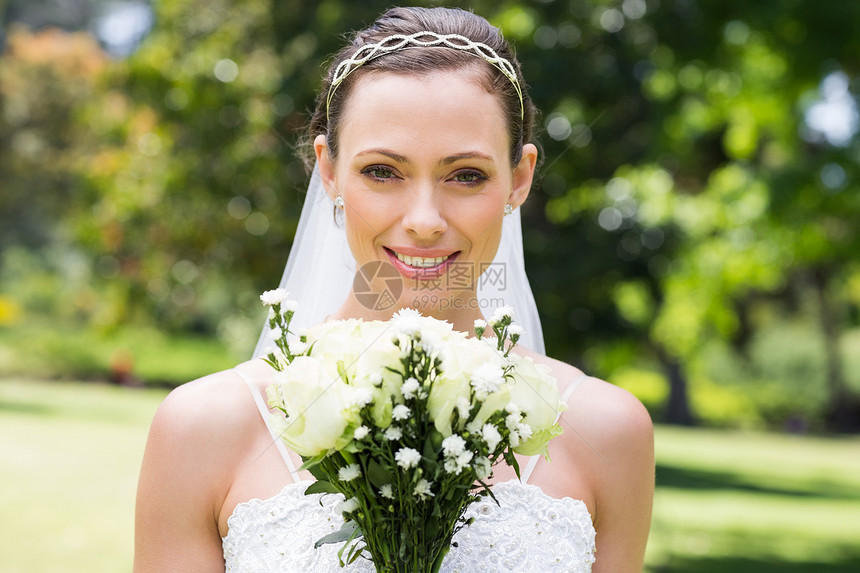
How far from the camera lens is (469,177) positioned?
2.55m

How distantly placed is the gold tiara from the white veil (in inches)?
28.4

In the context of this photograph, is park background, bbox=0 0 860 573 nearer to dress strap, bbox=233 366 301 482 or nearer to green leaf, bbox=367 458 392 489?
dress strap, bbox=233 366 301 482

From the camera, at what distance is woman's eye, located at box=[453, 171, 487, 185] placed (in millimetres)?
2535

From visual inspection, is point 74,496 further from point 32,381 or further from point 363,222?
point 32,381

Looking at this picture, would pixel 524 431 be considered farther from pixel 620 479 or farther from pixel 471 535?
pixel 620 479

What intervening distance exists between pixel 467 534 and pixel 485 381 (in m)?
0.80

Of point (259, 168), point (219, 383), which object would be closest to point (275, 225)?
point (259, 168)

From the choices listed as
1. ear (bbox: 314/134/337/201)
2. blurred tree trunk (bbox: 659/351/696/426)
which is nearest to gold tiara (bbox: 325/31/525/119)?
ear (bbox: 314/134/337/201)

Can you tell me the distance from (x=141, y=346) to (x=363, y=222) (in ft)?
114

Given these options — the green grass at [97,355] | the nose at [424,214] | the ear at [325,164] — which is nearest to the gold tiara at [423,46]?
the ear at [325,164]

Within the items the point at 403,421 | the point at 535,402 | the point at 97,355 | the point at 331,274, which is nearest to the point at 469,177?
the point at 535,402

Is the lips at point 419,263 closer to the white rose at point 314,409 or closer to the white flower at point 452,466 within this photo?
the white rose at point 314,409

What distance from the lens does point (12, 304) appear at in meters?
37.5

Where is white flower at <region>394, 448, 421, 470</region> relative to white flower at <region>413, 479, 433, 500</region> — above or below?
above
